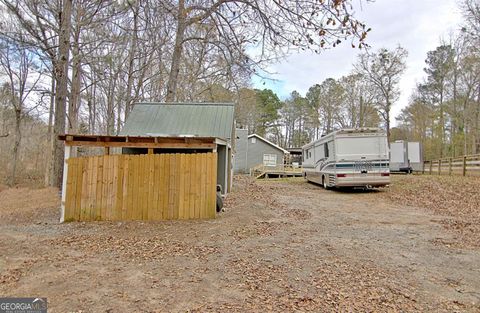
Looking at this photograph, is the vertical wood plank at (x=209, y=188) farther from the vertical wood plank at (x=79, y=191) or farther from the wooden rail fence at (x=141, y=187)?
the vertical wood plank at (x=79, y=191)

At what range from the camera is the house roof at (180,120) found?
12.6m

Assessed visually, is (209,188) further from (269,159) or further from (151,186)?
(269,159)

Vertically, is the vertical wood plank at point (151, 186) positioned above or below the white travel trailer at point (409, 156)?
below

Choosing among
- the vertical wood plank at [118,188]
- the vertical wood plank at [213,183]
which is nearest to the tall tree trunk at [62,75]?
the vertical wood plank at [118,188]

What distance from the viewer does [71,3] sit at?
10719 millimetres

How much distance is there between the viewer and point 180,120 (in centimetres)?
1316

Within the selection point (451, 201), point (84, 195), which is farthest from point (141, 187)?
point (451, 201)

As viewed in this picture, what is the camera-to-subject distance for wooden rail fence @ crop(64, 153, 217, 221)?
777 centimetres

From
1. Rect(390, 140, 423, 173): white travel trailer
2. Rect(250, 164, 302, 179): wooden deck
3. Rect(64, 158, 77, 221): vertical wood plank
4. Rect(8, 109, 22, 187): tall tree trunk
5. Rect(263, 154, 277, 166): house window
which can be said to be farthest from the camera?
Rect(263, 154, 277, 166): house window

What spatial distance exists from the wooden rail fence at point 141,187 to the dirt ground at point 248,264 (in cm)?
40

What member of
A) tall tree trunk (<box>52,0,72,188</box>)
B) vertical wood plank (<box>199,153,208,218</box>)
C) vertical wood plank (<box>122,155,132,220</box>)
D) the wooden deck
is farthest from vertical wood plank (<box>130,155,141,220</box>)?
the wooden deck

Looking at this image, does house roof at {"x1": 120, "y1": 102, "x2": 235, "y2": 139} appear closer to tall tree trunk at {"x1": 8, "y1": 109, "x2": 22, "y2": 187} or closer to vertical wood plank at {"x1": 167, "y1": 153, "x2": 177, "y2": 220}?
vertical wood plank at {"x1": 167, "y1": 153, "x2": 177, "y2": 220}

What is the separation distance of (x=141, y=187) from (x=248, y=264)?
13.9ft

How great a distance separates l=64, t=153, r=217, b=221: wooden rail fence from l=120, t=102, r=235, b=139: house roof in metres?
4.50
